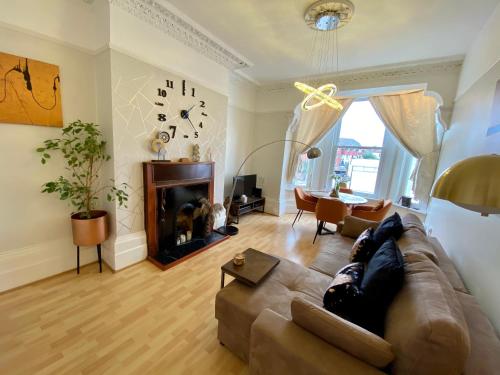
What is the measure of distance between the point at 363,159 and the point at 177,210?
408 centimetres

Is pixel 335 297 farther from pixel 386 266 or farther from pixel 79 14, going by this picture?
pixel 79 14

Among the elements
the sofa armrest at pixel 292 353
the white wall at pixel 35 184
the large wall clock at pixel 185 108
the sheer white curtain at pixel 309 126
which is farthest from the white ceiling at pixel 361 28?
the sofa armrest at pixel 292 353

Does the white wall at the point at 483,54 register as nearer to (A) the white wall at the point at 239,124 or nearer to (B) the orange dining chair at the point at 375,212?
(B) the orange dining chair at the point at 375,212

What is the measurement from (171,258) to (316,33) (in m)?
3.38

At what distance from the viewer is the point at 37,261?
84.7 inches

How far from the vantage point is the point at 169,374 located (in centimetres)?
139

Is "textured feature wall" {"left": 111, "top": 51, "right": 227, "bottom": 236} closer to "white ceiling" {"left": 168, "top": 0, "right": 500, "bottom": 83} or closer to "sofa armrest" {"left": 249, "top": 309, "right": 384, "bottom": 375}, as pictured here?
"white ceiling" {"left": 168, "top": 0, "right": 500, "bottom": 83}

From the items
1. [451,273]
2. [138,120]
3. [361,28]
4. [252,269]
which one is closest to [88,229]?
[138,120]

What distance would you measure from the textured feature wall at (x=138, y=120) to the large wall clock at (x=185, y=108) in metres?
0.01

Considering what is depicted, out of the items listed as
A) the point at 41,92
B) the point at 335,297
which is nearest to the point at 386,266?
the point at 335,297

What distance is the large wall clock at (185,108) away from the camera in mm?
2588

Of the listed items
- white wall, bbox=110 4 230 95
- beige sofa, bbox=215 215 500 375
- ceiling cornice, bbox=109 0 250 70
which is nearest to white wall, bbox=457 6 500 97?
beige sofa, bbox=215 215 500 375

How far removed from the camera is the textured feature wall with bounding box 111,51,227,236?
2225 millimetres

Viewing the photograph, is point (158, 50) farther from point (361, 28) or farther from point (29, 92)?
point (361, 28)
